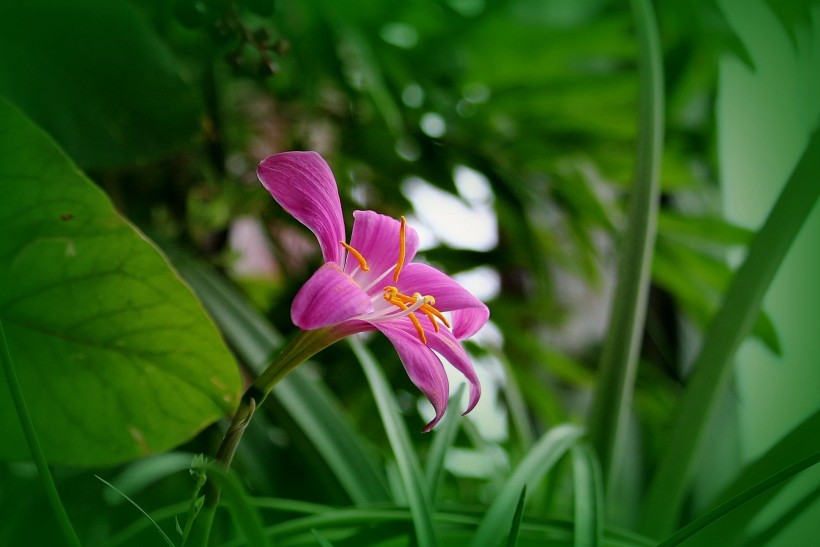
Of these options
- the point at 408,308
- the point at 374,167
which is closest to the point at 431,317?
the point at 408,308

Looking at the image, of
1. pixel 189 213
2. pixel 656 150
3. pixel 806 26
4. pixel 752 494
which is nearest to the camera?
pixel 752 494

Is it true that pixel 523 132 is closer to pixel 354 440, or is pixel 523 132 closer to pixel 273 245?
pixel 273 245

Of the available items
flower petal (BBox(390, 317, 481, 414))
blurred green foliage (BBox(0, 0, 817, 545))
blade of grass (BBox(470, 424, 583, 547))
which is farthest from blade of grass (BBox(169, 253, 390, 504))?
flower petal (BBox(390, 317, 481, 414))

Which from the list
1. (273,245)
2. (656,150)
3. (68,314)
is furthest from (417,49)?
(68,314)

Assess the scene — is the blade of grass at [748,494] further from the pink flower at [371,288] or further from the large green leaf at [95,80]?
the large green leaf at [95,80]

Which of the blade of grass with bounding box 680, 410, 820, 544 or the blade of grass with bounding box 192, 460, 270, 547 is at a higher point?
the blade of grass with bounding box 192, 460, 270, 547

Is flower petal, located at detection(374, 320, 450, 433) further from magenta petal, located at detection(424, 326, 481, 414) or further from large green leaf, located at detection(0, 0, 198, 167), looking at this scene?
large green leaf, located at detection(0, 0, 198, 167)

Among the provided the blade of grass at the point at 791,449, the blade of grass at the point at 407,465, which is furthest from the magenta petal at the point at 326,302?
the blade of grass at the point at 791,449
